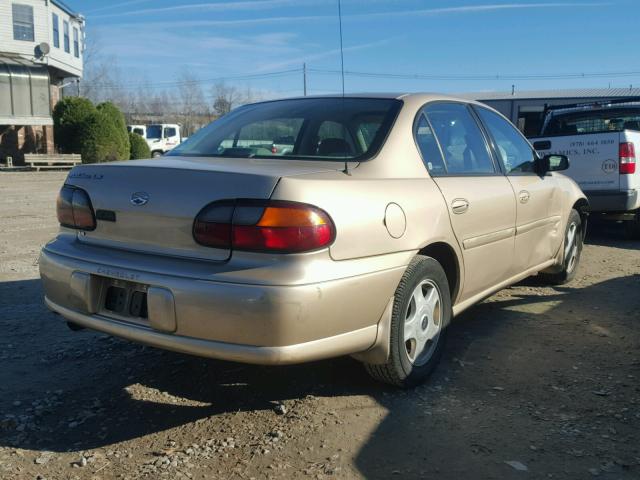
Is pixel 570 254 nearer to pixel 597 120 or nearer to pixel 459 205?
pixel 459 205

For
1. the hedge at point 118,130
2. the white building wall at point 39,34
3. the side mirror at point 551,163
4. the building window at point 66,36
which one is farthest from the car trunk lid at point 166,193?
the building window at point 66,36

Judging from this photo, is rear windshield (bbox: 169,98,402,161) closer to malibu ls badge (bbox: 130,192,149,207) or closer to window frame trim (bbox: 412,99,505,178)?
window frame trim (bbox: 412,99,505,178)

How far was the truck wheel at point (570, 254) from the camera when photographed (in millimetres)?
5688

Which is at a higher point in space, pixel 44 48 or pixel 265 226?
pixel 44 48

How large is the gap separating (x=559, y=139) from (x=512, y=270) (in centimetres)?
440

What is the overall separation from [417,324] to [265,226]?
121 cm

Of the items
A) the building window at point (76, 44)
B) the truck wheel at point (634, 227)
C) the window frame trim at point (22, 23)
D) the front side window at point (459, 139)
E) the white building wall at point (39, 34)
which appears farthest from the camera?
the building window at point (76, 44)

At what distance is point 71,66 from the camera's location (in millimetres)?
32844

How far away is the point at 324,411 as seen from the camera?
3.22m

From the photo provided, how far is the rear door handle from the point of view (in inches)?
142

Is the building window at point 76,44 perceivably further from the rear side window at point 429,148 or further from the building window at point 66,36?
the rear side window at point 429,148

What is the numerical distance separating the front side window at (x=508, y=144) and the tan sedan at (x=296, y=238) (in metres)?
0.38

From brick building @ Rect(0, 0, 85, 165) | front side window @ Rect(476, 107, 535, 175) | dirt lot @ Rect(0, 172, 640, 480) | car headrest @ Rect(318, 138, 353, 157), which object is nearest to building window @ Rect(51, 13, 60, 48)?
brick building @ Rect(0, 0, 85, 165)

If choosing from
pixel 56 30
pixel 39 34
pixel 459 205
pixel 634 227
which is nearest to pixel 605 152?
pixel 634 227
